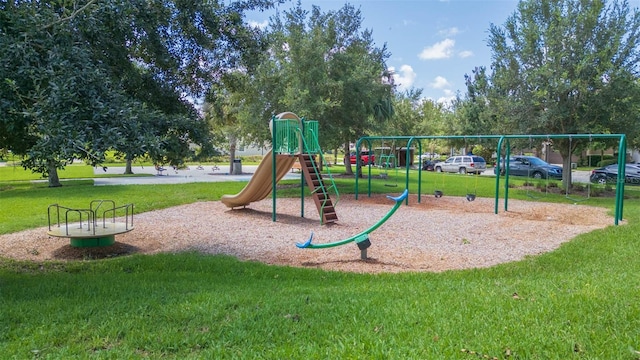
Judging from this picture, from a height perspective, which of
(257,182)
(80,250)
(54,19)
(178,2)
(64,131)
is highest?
(178,2)

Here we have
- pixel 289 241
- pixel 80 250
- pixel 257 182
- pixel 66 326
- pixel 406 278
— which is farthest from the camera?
pixel 257 182

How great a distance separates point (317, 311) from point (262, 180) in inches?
305

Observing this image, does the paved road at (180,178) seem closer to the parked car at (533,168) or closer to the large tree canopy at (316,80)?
the parked car at (533,168)

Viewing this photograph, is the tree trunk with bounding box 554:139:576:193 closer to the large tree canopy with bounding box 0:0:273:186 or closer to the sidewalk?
the sidewalk

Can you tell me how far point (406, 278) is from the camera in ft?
19.2

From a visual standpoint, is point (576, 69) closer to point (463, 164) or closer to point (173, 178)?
point (463, 164)

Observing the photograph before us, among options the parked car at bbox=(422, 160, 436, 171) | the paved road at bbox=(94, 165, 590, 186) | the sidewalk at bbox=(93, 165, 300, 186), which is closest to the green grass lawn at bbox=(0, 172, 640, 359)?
the sidewalk at bbox=(93, 165, 300, 186)

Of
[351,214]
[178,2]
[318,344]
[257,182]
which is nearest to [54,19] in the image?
[178,2]

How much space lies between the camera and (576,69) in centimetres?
1597

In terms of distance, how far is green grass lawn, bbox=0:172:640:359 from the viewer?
324 cm

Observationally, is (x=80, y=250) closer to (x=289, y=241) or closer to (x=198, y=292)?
(x=289, y=241)

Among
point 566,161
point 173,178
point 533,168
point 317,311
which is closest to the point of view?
point 317,311

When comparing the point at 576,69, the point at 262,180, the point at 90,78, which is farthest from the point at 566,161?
the point at 90,78

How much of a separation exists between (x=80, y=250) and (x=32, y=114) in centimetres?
475
